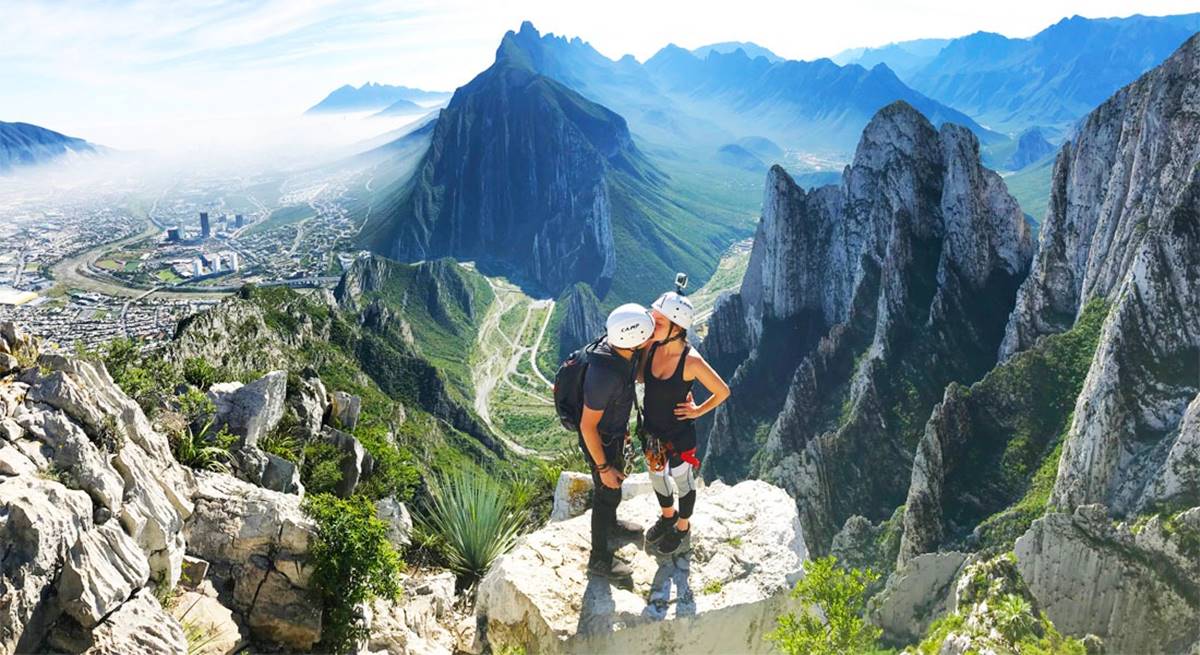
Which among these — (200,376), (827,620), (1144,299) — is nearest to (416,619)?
(827,620)

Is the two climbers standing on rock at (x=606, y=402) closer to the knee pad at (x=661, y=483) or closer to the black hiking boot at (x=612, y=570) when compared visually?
the black hiking boot at (x=612, y=570)

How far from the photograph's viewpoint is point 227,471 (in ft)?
39.3

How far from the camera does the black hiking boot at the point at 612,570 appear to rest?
9.88 meters

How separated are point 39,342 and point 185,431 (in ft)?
8.39

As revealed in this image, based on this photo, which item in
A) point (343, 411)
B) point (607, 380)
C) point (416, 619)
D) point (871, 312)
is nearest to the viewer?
point (607, 380)

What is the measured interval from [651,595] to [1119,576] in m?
32.5

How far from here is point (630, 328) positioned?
8750 mm

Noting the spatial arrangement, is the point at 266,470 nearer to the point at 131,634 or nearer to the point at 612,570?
the point at 131,634

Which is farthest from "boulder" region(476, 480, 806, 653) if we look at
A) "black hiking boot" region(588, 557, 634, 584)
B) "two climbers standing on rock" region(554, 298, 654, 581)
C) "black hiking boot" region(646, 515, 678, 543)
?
"two climbers standing on rock" region(554, 298, 654, 581)

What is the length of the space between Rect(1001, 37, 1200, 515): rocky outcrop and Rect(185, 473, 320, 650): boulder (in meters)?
36.5

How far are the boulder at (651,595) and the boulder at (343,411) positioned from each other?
1194 cm

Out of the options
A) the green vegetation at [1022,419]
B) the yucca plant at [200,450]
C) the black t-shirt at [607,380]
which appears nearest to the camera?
the black t-shirt at [607,380]

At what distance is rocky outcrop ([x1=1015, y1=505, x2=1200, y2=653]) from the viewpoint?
29234mm

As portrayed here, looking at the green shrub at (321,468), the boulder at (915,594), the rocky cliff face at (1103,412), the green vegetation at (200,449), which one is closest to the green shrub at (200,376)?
the green shrub at (321,468)
